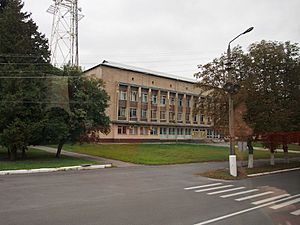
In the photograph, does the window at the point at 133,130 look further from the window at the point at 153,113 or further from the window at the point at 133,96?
the window at the point at 133,96

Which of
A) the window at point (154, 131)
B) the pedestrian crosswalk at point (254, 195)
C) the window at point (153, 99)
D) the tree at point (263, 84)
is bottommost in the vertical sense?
the pedestrian crosswalk at point (254, 195)

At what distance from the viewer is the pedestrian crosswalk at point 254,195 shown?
10.9 meters

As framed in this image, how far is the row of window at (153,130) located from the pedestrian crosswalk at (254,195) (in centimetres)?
4009

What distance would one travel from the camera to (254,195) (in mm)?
12656

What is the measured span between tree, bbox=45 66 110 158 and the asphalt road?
9.18 meters

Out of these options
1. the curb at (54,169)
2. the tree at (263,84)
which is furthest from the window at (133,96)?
the curb at (54,169)

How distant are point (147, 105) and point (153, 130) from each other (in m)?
4.72

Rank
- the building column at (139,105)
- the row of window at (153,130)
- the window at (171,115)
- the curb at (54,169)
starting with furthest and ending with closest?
the window at (171,115), the building column at (139,105), the row of window at (153,130), the curb at (54,169)

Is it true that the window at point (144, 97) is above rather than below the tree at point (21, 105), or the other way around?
above

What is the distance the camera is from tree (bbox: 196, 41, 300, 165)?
22.3 m

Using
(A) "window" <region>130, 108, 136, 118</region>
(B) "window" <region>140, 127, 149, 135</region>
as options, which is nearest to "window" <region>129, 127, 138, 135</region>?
(B) "window" <region>140, 127, 149, 135</region>

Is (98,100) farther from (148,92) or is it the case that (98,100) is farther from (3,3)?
(148,92)

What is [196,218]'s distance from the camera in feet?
27.9

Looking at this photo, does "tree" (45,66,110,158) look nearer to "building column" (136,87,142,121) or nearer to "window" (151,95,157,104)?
"building column" (136,87,142,121)
